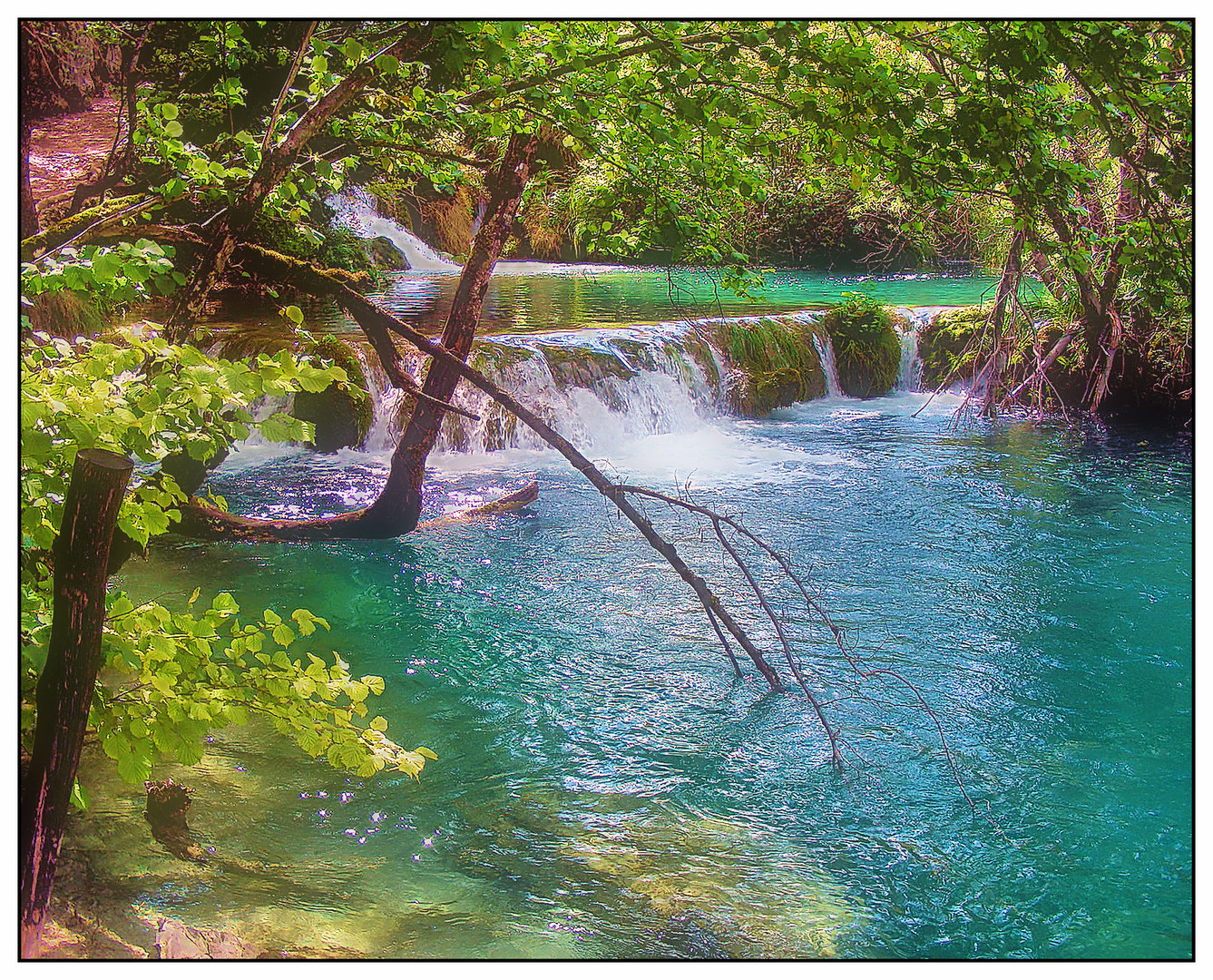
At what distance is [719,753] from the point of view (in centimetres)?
288

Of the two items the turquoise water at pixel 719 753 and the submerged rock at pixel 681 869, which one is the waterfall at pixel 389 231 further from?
the submerged rock at pixel 681 869

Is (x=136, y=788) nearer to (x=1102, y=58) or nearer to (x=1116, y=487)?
(x=1102, y=58)

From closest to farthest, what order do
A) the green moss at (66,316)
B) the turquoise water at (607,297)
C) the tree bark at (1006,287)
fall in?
the tree bark at (1006,287)
the green moss at (66,316)
the turquoise water at (607,297)

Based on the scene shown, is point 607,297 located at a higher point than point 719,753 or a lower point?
higher

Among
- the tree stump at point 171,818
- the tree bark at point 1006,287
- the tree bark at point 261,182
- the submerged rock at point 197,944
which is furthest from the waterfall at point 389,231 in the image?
the submerged rock at point 197,944

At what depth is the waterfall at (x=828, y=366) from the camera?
27.1 ft

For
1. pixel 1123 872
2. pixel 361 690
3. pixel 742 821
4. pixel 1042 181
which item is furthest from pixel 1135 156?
pixel 361 690

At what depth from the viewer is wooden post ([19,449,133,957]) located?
1559 mm

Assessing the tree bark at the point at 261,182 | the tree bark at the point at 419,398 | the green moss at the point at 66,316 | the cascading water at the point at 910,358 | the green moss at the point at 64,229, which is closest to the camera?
the tree bark at the point at 261,182

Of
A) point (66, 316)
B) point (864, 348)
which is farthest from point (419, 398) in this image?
point (864, 348)

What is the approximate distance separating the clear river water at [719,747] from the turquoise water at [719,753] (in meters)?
0.01

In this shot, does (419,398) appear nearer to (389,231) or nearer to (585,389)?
(585,389)

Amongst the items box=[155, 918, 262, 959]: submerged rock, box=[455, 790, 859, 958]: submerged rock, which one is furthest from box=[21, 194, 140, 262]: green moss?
box=[455, 790, 859, 958]: submerged rock

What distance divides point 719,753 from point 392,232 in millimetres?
7314
